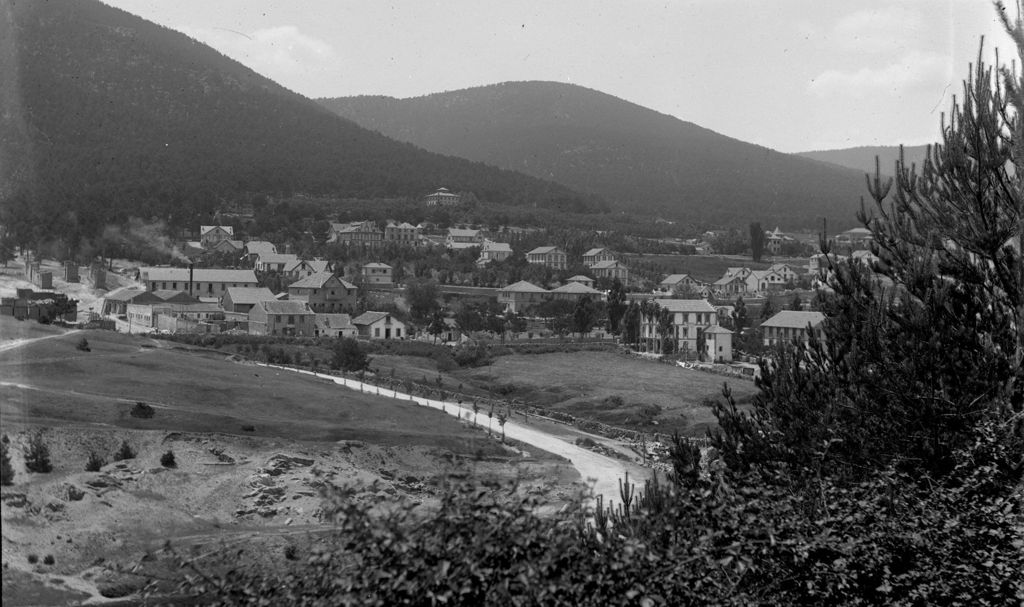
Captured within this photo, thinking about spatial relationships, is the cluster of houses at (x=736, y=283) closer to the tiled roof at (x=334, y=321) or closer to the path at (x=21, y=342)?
the tiled roof at (x=334, y=321)

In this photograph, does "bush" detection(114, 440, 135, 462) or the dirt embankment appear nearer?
the dirt embankment

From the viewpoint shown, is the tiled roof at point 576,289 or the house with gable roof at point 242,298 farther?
the tiled roof at point 576,289

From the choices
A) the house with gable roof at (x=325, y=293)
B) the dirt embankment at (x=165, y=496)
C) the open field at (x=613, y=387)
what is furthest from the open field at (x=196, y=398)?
the house with gable roof at (x=325, y=293)

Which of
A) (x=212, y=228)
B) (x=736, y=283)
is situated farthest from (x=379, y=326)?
(x=736, y=283)

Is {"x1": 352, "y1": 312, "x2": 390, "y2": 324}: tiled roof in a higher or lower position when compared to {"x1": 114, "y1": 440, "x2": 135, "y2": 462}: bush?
higher

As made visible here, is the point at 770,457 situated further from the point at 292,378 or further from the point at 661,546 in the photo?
the point at 292,378

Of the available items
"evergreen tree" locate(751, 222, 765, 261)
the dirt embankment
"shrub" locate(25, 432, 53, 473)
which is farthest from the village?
"shrub" locate(25, 432, 53, 473)

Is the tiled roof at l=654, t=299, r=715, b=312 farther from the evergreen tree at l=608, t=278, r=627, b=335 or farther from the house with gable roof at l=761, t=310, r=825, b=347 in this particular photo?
the house with gable roof at l=761, t=310, r=825, b=347
